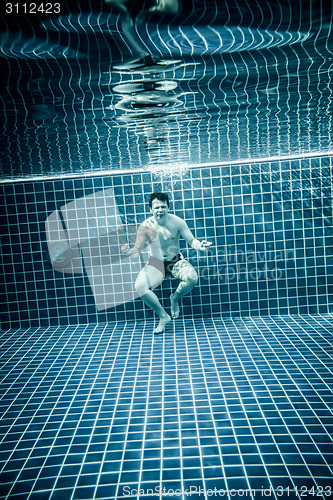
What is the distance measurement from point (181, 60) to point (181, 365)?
2444mm

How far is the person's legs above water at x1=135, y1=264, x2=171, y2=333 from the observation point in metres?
A: 3.65

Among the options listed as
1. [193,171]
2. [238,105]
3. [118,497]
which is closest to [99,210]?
[193,171]

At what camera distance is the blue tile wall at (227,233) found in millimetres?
4102

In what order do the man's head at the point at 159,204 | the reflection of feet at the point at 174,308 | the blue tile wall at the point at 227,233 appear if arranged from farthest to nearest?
the blue tile wall at the point at 227,233 < the reflection of feet at the point at 174,308 < the man's head at the point at 159,204

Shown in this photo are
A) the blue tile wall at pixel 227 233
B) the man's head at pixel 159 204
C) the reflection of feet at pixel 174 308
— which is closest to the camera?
the man's head at pixel 159 204

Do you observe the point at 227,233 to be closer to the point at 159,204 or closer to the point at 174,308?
the point at 159,204

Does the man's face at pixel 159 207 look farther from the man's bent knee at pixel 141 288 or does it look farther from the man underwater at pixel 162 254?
the man's bent knee at pixel 141 288

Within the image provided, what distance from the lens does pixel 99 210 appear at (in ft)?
13.8

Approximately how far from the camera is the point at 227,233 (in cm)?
414

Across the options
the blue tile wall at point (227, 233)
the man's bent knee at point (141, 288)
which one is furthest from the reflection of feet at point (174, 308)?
the man's bent knee at point (141, 288)

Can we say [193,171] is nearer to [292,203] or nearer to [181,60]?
[292,203]

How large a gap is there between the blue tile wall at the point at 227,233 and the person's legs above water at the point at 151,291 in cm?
41

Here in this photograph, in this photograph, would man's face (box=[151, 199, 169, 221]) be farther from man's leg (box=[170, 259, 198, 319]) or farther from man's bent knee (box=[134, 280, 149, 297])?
man's bent knee (box=[134, 280, 149, 297])

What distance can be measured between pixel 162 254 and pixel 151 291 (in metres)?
0.48
